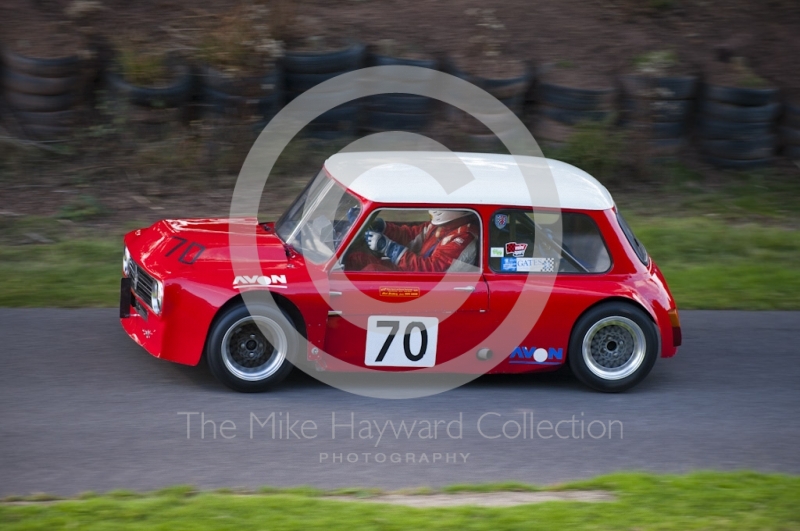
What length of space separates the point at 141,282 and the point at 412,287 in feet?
6.27

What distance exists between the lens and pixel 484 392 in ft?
21.0

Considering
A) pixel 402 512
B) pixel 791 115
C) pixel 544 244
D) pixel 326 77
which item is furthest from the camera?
pixel 791 115

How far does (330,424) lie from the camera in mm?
5699

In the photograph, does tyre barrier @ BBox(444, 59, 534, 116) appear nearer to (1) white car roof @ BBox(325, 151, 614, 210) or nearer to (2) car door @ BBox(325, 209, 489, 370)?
(1) white car roof @ BBox(325, 151, 614, 210)

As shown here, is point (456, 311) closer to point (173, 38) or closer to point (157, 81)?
point (157, 81)

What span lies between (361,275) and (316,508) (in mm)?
2048

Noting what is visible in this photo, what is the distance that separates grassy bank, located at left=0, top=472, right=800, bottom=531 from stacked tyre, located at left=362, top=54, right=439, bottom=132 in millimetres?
8124

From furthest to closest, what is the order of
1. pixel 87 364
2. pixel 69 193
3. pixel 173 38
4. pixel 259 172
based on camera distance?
pixel 173 38 < pixel 259 172 < pixel 69 193 < pixel 87 364

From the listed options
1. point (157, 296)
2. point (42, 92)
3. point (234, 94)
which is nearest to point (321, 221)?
point (157, 296)

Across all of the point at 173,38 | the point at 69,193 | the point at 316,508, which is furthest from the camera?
the point at 173,38

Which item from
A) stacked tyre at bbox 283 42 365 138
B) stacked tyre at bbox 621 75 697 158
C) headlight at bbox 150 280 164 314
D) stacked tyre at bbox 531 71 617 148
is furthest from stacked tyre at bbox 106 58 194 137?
headlight at bbox 150 280 164 314

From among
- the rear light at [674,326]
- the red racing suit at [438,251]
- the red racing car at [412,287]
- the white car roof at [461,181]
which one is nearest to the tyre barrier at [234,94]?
the white car roof at [461,181]

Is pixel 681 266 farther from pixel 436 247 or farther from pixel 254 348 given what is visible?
pixel 254 348

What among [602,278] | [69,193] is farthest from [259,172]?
[602,278]
